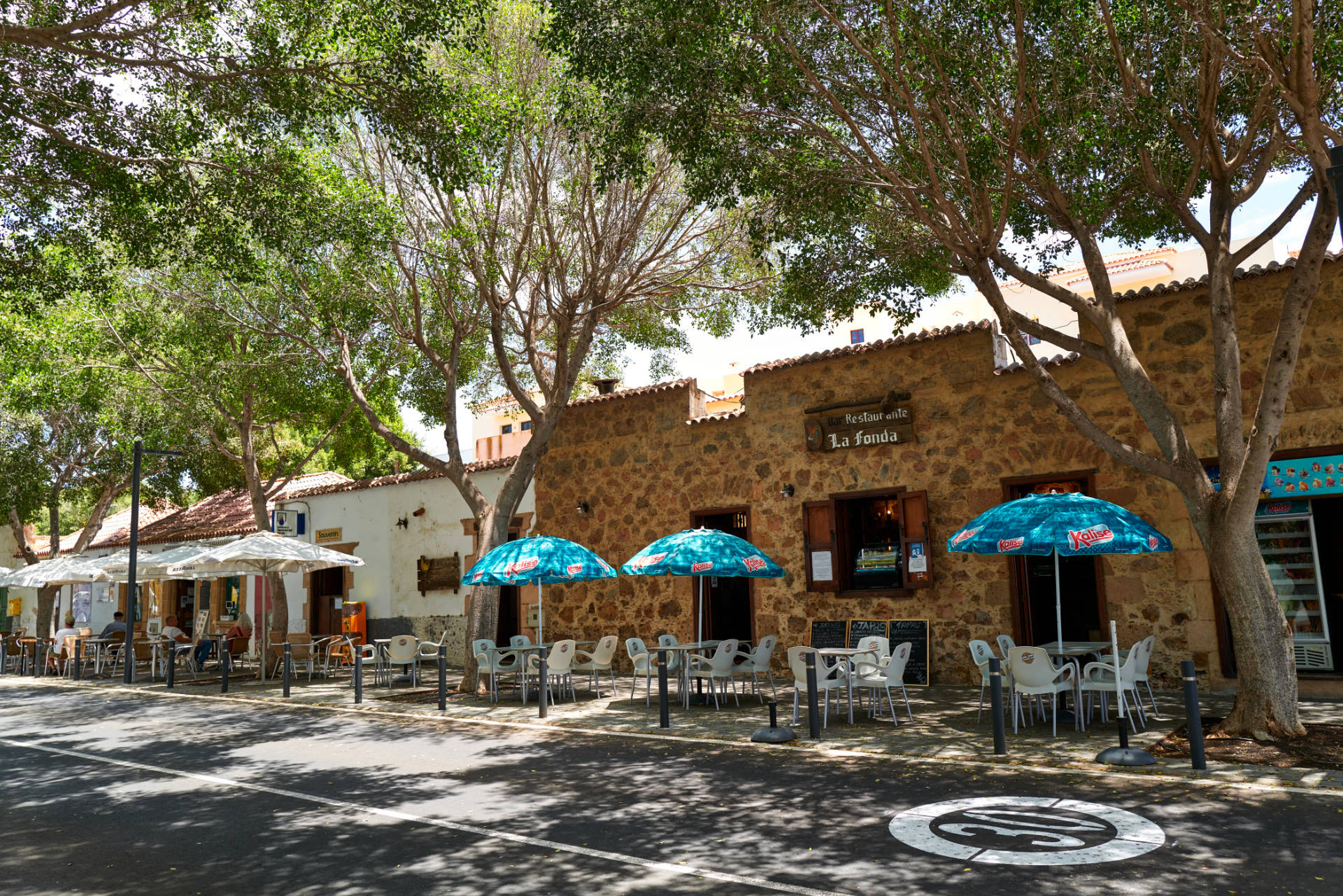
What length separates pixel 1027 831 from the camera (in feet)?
18.1

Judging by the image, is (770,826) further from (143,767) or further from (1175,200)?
(1175,200)

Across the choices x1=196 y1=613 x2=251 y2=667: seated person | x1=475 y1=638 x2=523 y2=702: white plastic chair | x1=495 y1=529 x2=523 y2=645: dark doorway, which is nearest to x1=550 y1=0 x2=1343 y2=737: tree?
x1=475 y1=638 x2=523 y2=702: white plastic chair

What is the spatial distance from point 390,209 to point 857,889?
408 inches

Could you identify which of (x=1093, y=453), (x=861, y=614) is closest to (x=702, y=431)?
(x=861, y=614)

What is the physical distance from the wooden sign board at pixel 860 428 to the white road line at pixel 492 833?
920cm

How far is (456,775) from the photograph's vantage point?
7840mm

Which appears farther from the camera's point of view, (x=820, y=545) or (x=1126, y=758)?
(x=820, y=545)

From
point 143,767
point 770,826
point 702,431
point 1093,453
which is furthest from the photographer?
point 702,431

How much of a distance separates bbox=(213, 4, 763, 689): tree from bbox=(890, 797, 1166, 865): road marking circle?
8.95m

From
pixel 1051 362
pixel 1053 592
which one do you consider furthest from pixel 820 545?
pixel 1051 362

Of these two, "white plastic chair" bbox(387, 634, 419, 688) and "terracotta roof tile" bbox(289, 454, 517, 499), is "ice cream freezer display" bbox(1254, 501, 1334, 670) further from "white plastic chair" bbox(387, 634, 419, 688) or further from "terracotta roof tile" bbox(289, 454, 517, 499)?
"white plastic chair" bbox(387, 634, 419, 688)

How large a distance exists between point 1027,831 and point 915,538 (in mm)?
7828

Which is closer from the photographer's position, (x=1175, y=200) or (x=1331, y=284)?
(x=1175, y=200)

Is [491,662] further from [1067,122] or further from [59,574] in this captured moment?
[59,574]
